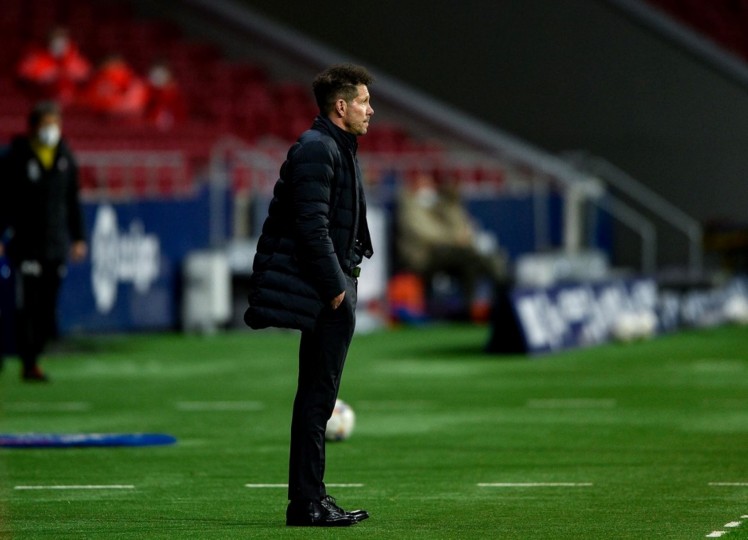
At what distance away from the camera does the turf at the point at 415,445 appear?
8.15m

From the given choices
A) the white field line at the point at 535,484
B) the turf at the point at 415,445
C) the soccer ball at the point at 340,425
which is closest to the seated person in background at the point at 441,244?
the turf at the point at 415,445

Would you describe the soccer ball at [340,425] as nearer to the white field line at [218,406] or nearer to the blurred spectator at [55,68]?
the white field line at [218,406]

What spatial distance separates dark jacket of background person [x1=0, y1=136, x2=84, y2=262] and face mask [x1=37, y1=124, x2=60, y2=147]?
0.24ft

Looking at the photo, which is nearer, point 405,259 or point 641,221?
point 405,259

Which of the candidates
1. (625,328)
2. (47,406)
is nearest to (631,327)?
(625,328)

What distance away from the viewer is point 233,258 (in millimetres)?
22594

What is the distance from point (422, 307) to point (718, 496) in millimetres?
15602

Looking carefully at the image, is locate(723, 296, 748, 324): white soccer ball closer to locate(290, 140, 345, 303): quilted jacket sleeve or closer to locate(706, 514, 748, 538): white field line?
locate(706, 514, 748, 538): white field line

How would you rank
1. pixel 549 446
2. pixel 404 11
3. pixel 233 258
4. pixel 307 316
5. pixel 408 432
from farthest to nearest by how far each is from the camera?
pixel 404 11, pixel 233 258, pixel 408 432, pixel 549 446, pixel 307 316

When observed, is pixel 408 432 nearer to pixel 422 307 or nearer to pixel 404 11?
pixel 422 307

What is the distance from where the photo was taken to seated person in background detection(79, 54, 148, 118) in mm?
25156

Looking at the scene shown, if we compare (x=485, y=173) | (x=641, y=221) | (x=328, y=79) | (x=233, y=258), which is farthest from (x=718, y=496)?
(x=641, y=221)

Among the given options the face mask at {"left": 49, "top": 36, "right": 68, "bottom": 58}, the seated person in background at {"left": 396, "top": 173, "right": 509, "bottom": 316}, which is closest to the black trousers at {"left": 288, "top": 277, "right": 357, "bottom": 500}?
the seated person in background at {"left": 396, "top": 173, "right": 509, "bottom": 316}

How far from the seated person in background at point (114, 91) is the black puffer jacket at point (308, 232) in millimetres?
17473
